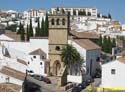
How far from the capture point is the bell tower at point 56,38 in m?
54.4

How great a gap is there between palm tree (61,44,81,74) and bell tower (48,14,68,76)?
1287 mm

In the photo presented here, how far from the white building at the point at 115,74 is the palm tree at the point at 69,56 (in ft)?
37.4

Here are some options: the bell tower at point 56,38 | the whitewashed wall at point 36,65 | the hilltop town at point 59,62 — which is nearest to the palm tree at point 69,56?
the hilltop town at point 59,62

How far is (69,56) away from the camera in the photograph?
173ft

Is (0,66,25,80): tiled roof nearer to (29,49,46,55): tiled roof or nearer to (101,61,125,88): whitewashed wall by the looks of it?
(101,61,125,88): whitewashed wall

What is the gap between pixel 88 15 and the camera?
179 m

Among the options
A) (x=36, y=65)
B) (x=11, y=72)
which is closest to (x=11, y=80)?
(x=11, y=72)

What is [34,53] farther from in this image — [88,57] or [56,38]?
[88,57]

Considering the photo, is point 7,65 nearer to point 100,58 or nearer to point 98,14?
point 100,58

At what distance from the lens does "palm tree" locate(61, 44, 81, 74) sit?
52625 millimetres

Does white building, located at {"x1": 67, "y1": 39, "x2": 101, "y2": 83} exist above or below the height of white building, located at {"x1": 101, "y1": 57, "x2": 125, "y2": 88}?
above

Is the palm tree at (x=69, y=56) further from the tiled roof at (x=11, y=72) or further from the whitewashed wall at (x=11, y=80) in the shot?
the whitewashed wall at (x=11, y=80)

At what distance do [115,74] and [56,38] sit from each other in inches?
596

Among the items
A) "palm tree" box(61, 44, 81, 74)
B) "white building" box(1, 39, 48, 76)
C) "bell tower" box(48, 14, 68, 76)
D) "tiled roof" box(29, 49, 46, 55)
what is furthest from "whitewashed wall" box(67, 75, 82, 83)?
"tiled roof" box(29, 49, 46, 55)
